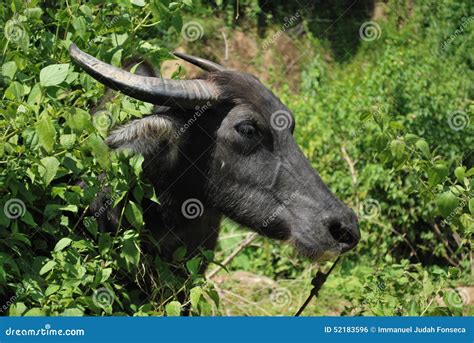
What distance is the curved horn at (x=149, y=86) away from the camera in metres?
4.69

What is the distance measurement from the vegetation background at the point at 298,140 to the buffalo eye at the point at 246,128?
0.56 m

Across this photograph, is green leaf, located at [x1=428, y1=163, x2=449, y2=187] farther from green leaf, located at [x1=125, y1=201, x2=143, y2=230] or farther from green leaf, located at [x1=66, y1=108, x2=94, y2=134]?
green leaf, located at [x1=66, y1=108, x2=94, y2=134]

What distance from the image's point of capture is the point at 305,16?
12.9m

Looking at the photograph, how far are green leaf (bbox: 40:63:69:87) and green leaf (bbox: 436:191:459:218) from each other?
216cm

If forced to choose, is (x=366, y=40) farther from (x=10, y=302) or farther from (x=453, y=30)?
(x=10, y=302)

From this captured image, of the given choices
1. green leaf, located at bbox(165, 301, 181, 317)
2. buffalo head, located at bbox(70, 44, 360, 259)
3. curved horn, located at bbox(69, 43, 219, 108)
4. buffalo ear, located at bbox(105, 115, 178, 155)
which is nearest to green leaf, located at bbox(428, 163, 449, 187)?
buffalo head, located at bbox(70, 44, 360, 259)

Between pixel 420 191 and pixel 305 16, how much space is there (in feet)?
26.2

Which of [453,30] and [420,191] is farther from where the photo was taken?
[453,30]

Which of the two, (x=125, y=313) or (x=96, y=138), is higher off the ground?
(x=96, y=138)

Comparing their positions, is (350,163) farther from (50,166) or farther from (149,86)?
(50,166)

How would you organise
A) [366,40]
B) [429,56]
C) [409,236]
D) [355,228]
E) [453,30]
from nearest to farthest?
[355,228]
[409,236]
[429,56]
[453,30]
[366,40]

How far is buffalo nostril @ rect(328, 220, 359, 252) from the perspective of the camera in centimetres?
520

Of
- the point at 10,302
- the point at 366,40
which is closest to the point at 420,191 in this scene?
the point at 10,302

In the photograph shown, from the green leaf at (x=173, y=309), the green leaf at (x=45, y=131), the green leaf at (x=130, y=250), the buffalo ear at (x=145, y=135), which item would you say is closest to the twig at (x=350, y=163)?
the buffalo ear at (x=145, y=135)
